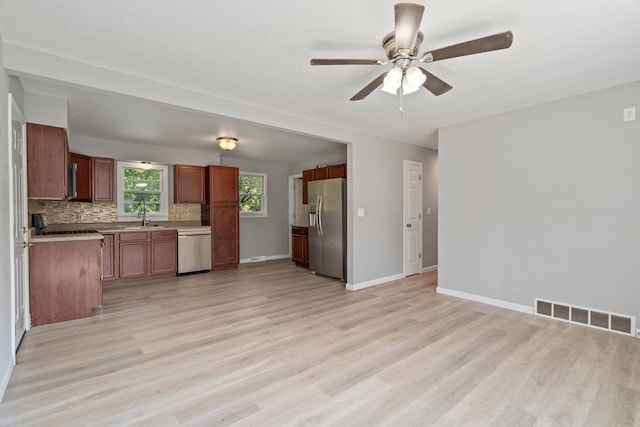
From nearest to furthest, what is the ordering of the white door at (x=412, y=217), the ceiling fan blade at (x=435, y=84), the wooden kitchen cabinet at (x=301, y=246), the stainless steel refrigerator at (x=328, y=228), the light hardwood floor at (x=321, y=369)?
1. the light hardwood floor at (x=321, y=369)
2. the ceiling fan blade at (x=435, y=84)
3. the stainless steel refrigerator at (x=328, y=228)
4. the white door at (x=412, y=217)
5. the wooden kitchen cabinet at (x=301, y=246)

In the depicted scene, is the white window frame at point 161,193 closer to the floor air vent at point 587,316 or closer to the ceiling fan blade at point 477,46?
the ceiling fan blade at point 477,46

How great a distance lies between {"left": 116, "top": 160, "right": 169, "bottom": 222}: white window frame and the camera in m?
5.37

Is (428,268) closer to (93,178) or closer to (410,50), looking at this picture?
(410,50)

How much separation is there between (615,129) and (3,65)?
17.1 feet

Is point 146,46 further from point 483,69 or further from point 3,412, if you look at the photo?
point 483,69

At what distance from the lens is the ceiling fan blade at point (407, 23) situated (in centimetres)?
145

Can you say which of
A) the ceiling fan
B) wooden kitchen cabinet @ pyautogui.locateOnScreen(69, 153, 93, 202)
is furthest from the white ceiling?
wooden kitchen cabinet @ pyautogui.locateOnScreen(69, 153, 93, 202)

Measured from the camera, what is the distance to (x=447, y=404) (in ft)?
6.09

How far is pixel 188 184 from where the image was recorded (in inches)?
231

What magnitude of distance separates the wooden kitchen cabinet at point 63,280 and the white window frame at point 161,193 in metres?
2.23

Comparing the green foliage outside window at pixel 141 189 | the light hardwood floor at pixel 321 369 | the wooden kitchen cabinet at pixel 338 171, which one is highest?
the wooden kitchen cabinet at pixel 338 171

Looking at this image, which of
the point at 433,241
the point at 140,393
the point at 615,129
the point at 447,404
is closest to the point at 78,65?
the point at 140,393

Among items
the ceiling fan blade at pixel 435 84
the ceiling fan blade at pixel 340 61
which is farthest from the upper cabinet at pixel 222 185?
the ceiling fan blade at pixel 435 84

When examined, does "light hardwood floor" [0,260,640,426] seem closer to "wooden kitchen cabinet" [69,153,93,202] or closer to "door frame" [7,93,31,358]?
"door frame" [7,93,31,358]
